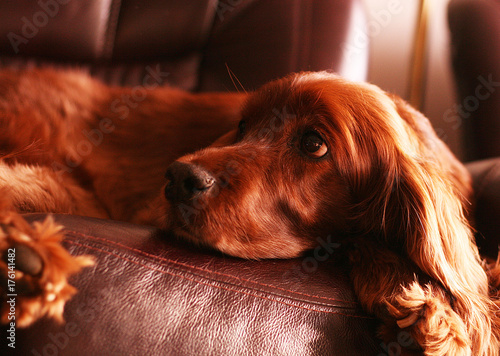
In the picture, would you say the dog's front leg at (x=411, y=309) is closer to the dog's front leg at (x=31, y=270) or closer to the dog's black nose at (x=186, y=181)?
the dog's black nose at (x=186, y=181)

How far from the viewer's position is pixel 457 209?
4.39ft

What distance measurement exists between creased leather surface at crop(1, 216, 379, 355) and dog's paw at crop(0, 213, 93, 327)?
34 millimetres

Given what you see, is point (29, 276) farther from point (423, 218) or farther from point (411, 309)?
point (423, 218)

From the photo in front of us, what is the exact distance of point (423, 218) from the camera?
1217 millimetres

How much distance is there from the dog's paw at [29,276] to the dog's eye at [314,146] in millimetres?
778

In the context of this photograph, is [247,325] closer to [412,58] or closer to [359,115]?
[359,115]

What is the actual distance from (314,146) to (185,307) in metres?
0.65

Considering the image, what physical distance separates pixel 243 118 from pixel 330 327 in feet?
2.79

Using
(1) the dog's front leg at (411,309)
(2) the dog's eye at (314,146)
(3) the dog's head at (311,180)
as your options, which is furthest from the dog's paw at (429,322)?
(2) the dog's eye at (314,146)

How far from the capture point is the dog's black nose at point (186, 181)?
115 centimetres

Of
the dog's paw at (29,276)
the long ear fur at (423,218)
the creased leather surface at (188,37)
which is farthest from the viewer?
the creased leather surface at (188,37)

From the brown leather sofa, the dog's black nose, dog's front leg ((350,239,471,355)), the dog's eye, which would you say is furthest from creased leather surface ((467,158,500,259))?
the dog's black nose

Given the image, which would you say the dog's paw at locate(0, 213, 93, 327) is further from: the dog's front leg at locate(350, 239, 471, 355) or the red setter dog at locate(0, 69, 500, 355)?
the dog's front leg at locate(350, 239, 471, 355)

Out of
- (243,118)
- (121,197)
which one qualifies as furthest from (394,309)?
(121,197)
